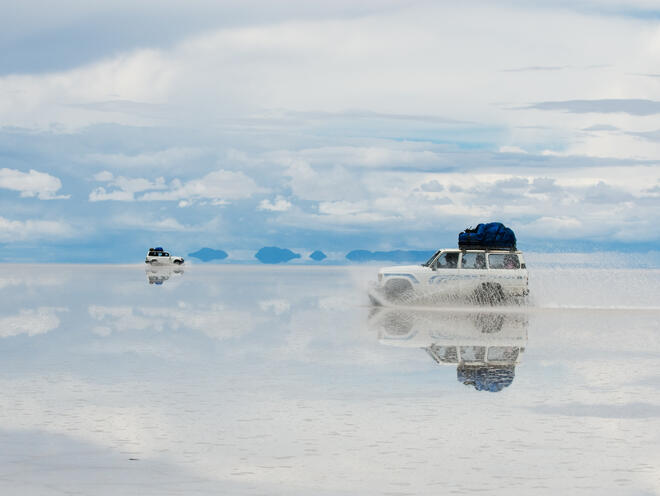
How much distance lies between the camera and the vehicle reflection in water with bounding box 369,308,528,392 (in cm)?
1514

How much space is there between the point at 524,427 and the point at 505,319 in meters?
18.1

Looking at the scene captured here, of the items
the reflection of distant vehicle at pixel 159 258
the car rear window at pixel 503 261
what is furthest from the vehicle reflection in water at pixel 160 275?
the car rear window at pixel 503 261

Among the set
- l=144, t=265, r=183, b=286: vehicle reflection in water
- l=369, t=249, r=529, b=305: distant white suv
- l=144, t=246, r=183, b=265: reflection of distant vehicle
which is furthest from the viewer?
l=144, t=246, r=183, b=265: reflection of distant vehicle

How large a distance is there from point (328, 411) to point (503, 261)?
20.5 metres

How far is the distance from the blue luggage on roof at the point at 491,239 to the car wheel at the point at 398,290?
6.99 ft

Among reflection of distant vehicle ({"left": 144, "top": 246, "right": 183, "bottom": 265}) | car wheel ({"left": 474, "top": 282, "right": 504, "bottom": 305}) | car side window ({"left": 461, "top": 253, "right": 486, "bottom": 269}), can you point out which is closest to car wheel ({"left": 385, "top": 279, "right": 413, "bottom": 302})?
car side window ({"left": 461, "top": 253, "right": 486, "bottom": 269})

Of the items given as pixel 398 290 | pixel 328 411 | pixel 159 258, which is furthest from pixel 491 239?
pixel 159 258

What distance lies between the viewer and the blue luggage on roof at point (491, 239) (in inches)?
1223

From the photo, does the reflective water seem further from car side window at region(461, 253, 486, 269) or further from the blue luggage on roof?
the blue luggage on roof

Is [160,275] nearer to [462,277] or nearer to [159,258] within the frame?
[159,258]

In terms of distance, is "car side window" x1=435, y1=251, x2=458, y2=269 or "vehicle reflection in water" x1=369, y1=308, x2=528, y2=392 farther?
"car side window" x1=435, y1=251, x2=458, y2=269

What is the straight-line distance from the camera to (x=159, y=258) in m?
103

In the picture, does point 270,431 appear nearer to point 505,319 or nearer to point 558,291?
point 505,319

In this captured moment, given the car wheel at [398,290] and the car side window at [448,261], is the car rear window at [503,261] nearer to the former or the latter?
the car side window at [448,261]
